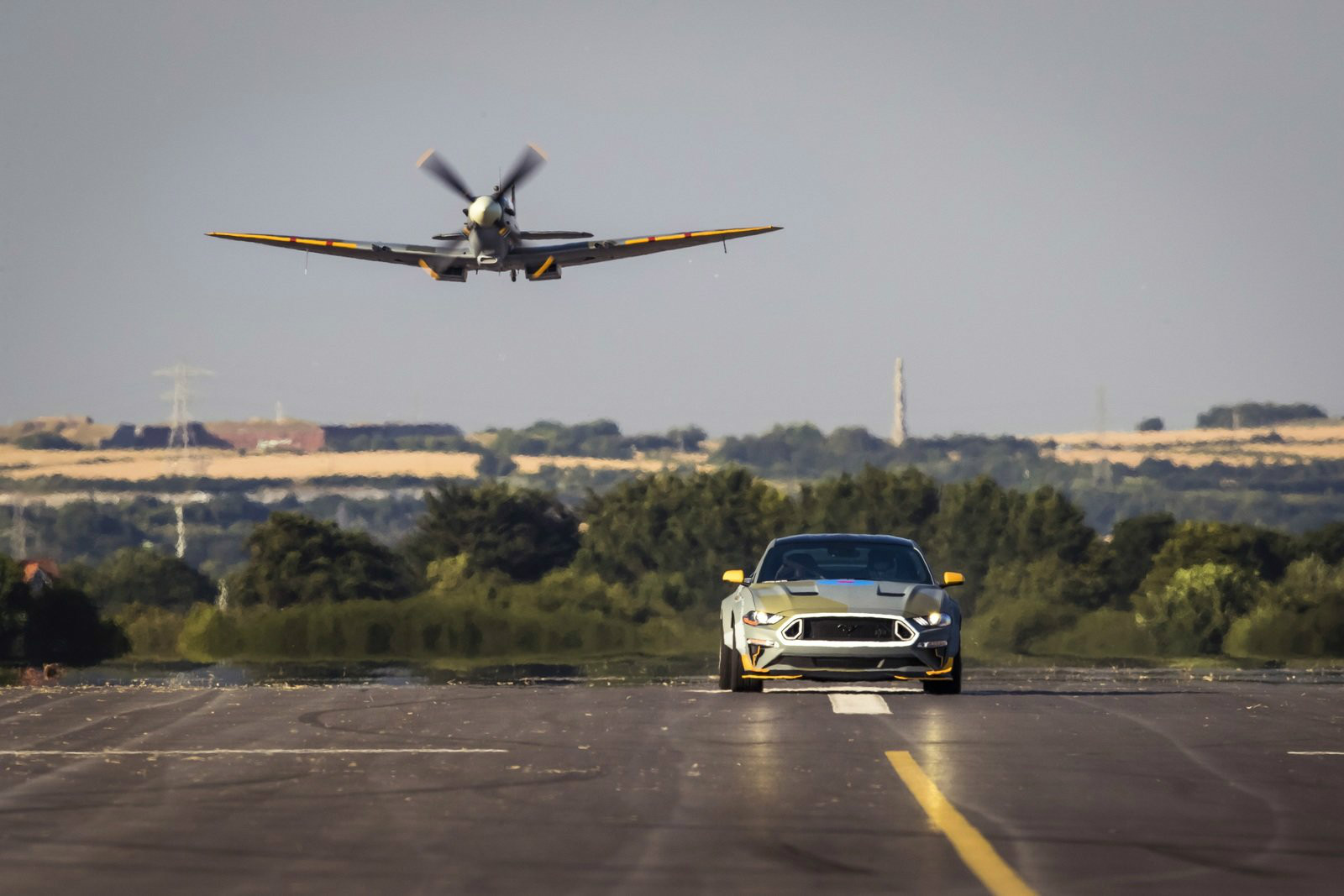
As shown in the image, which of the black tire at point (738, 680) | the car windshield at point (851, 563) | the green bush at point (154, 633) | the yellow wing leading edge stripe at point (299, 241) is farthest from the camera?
the green bush at point (154, 633)

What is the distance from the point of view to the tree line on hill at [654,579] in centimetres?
12112

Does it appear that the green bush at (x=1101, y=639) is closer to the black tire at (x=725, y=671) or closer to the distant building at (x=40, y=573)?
the distant building at (x=40, y=573)

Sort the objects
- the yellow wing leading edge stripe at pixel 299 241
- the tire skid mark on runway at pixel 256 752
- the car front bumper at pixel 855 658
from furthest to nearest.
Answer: the yellow wing leading edge stripe at pixel 299 241 → the car front bumper at pixel 855 658 → the tire skid mark on runway at pixel 256 752

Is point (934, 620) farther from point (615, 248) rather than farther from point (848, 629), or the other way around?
point (615, 248)

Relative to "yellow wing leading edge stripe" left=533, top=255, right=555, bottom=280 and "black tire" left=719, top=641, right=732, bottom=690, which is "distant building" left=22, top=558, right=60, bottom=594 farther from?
"black tire" left=719, top=641, right=732, bottom=690

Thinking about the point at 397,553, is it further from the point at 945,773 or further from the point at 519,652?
the point at 945,773

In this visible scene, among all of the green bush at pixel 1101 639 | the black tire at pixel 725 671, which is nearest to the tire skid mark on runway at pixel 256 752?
the black tire at pixel 725 671

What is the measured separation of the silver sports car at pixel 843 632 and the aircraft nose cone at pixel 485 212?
27536mm

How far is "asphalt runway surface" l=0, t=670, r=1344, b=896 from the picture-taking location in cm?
850

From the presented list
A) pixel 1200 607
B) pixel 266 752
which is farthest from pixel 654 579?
pixel 266 752

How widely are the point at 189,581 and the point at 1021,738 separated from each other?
152m

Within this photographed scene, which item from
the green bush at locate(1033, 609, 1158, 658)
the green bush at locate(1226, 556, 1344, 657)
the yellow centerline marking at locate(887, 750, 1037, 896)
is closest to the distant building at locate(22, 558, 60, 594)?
the green bush at locate(1033, 609, 1158, 658)

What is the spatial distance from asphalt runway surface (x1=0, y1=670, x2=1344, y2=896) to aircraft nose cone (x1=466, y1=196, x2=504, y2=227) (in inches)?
1171

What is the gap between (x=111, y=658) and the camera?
4929 inches
